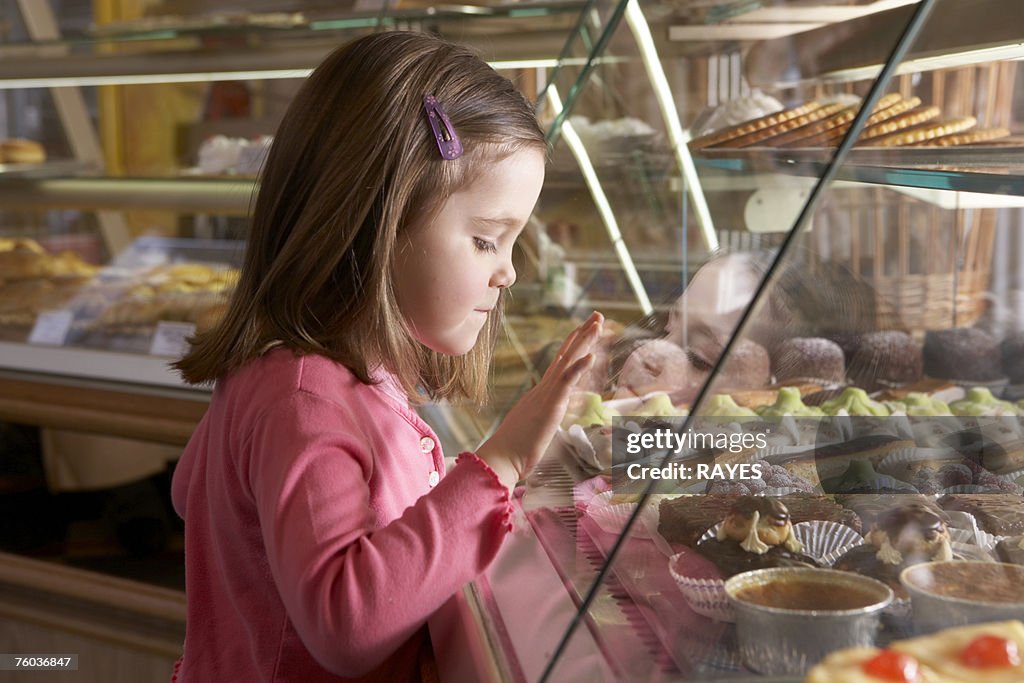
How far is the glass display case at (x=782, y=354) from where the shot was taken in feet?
2.29

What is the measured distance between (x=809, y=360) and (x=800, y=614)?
662 mm

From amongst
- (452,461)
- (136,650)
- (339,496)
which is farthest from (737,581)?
(136,650)

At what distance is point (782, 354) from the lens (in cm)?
124

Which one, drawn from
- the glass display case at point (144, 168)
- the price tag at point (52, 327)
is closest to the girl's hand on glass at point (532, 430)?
the glass display case at point (144, 168)

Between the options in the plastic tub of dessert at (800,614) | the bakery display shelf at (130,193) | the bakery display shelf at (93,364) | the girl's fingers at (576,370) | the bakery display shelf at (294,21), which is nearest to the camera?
the plastic tub of dessert at (800,614)

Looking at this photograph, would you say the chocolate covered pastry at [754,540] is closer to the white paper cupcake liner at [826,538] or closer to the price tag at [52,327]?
the white paper cupcake liner at [826,538]

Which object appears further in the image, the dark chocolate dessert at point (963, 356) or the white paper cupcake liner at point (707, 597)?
the dark chocolate dessert at point (963, 356)

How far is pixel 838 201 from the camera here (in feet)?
3.98

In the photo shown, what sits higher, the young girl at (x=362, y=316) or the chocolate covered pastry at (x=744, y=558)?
the young girl at (x=362, y=316)

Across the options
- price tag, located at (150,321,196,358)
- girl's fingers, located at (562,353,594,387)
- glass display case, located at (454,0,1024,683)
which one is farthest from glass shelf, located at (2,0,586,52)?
girl's fingers, located at (562,353,594,387)

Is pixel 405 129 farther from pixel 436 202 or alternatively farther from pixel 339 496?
pixel 339 496

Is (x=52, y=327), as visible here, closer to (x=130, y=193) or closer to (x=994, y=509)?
(x=130, y=193)

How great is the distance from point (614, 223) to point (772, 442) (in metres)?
0.81

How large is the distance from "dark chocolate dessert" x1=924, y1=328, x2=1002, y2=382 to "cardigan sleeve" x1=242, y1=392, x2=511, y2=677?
2.50ft
